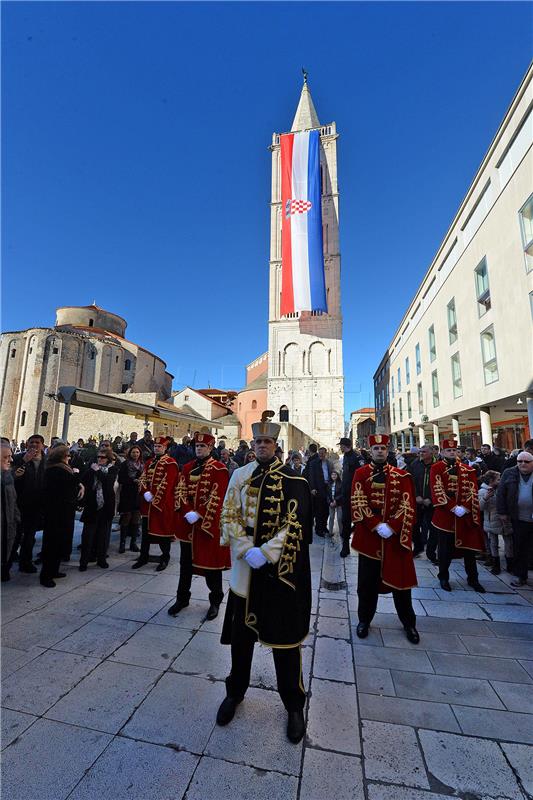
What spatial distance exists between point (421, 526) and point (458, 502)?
9.27 feet

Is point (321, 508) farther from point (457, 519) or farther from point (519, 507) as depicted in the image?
point (519, 507)

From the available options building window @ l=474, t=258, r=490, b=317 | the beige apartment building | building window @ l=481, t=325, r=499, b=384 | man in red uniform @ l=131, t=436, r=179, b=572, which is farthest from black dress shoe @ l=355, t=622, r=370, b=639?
building window @ l=474, t=258, r=490, b=317

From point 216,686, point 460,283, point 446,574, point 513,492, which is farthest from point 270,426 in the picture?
point 460,283

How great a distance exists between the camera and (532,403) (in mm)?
12742

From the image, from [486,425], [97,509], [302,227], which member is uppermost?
[302,227]

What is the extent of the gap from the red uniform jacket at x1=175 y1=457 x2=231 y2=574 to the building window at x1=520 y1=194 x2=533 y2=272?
46.2 feet

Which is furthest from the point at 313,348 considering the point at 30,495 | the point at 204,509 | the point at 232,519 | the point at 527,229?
the point at 232,519

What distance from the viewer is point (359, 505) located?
13.1ft

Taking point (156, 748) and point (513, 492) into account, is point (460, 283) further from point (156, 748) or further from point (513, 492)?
point (156, 748)

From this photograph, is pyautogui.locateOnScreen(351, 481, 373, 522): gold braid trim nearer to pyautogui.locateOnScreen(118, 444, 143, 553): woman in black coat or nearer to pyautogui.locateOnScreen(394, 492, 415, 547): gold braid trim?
pyautogui.locateOnScreen(394, 492, 415, 547): gold braid trim

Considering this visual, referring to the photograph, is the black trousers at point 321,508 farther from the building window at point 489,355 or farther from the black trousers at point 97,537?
the building window at point 489,355

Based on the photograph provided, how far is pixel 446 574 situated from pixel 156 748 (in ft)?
14.3

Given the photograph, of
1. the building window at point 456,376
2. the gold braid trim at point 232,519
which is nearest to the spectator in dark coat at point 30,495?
the gold braid trim at point 232,519

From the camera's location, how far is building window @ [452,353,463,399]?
62.4ft
